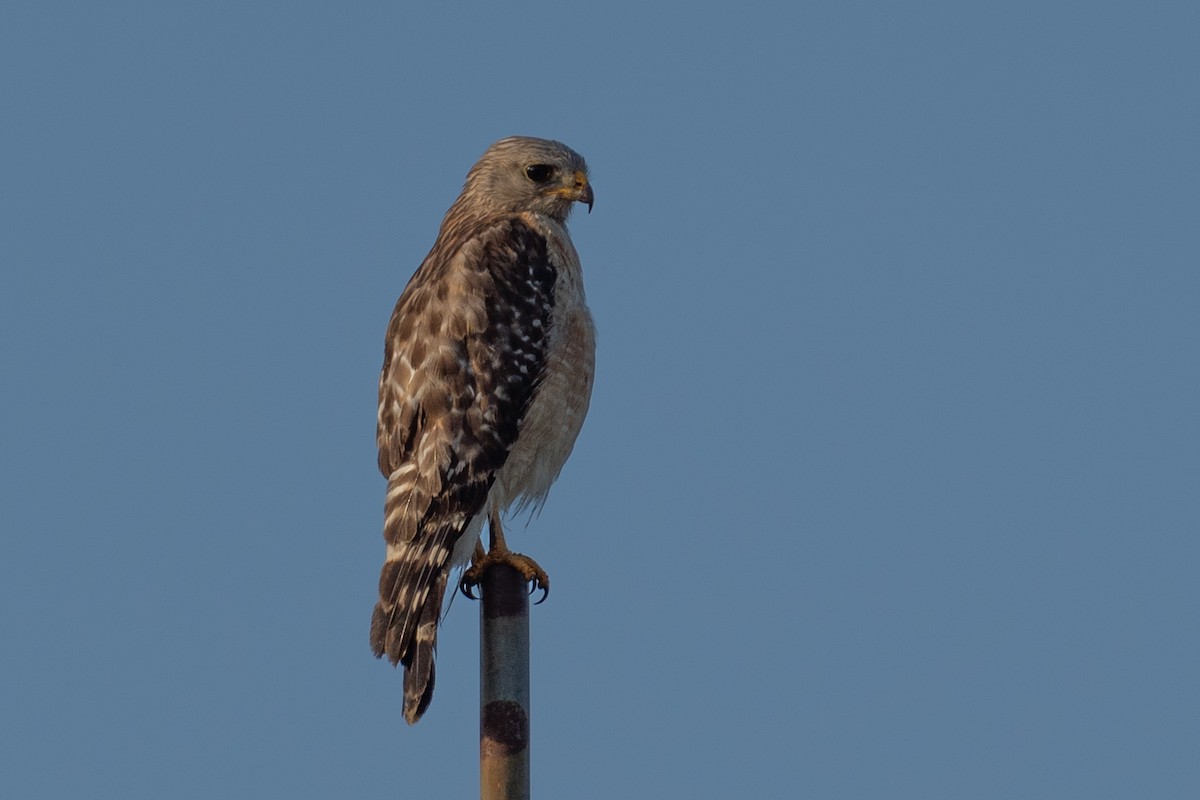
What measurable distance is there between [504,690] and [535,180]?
132 inches

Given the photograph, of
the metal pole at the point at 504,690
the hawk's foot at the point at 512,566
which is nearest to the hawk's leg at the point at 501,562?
the hawk's foot at the point at 512,566

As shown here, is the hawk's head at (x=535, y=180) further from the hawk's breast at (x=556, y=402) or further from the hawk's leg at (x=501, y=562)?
the hawk's leg at (x=501, y=562)

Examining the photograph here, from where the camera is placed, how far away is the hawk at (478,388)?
7348mm

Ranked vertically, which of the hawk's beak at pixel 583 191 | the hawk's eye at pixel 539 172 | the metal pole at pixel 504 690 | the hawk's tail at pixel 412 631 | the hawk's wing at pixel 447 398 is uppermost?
the hawk's eye at pixel 539 172

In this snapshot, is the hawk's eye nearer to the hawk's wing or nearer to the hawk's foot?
the hawk's wing

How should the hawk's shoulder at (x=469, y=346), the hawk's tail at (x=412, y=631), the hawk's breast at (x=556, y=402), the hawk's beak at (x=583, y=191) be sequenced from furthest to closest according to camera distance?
1. the hawk's beak at (x=583, y=191)
2. the hawk's breast at (x=556, y=402)
3. the hawk's shoulder at (x=469, y=346)
4. the hawk's tail at (x=412, y=631)

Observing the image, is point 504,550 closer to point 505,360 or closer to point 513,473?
point 513,473

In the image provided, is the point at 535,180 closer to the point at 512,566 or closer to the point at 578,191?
the point at 578,191

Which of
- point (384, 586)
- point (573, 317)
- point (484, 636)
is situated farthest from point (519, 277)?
point (484, 636)

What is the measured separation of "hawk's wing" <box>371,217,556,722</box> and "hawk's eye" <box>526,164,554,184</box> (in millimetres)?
487

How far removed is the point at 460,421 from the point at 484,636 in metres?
1.57

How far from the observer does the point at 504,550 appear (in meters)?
8.11

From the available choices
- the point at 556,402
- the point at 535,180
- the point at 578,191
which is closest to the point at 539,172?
the point at 535,180

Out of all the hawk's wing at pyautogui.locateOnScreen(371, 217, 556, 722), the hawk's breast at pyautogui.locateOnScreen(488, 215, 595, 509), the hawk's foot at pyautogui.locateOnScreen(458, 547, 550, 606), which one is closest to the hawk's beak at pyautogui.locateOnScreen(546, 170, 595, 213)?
the hawk's breast at pyautogui.locateOnScreen(488, 215, 595, 509)
